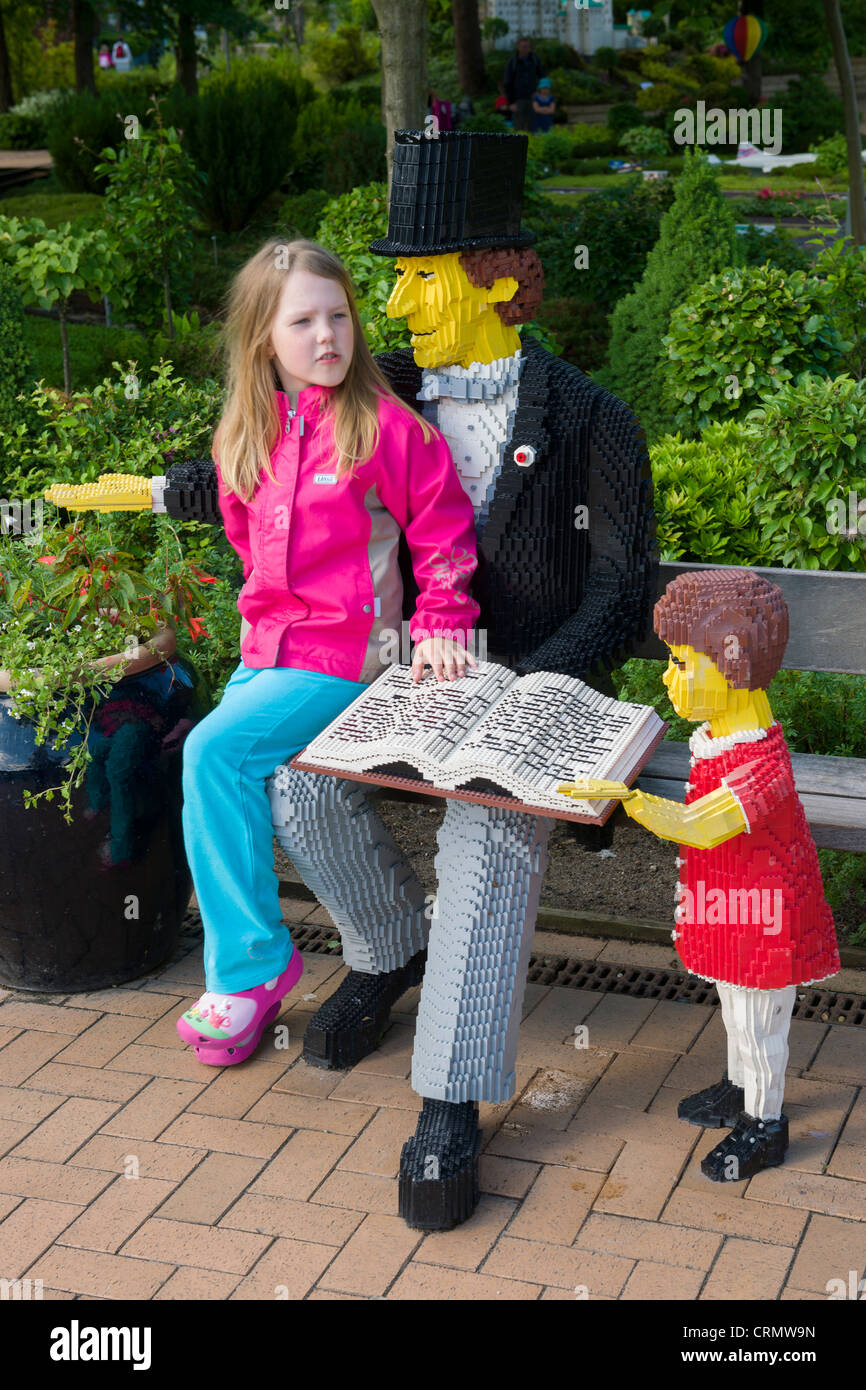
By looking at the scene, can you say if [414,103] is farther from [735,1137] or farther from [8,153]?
[8,153]

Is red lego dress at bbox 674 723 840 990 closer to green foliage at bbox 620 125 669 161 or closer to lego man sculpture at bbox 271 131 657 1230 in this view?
lego man sculpture at bbox 271 131 657 1230

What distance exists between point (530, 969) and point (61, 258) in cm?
392

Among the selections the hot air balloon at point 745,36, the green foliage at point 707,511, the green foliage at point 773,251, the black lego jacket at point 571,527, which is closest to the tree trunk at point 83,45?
the hot air balloon at point 745,36

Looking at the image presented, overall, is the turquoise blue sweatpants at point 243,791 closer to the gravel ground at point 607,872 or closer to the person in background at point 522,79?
the gravel ground at point 607,872

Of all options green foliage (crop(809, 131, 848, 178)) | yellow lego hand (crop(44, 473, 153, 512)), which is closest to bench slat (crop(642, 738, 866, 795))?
yellow lego hand (crop(44, 473, 153, 512))

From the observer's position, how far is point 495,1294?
105 inches

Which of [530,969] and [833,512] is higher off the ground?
[833,512]

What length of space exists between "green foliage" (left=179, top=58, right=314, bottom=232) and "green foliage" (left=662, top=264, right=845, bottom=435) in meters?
10.6

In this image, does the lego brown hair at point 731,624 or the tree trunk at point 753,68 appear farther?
the tree trunk at point 753,68

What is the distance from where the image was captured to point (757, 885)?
275 cm

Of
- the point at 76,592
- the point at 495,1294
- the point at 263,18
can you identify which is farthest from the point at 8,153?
the point at 495,1294

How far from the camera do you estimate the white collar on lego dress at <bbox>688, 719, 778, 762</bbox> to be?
2.73 m

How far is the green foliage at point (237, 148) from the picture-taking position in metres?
15.5

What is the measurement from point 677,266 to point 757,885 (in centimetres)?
471
